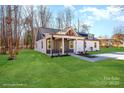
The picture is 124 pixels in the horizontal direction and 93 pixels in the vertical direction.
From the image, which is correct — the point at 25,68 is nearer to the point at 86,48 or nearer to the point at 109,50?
the point at 86,48

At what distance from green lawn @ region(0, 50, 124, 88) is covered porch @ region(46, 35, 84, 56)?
0.18 m

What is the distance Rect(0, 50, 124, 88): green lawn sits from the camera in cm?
454

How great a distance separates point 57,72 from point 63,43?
95cm

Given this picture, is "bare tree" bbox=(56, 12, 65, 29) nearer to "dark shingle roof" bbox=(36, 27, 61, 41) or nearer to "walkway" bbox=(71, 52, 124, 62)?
"dark shingle roof" bbox=(36, 27, 61, 41)

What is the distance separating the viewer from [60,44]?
17.5 ft

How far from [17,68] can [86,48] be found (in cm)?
173

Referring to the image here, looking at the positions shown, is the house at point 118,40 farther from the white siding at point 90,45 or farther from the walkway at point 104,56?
the white siding at point 90,45

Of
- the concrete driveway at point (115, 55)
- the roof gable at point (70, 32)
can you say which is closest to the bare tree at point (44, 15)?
the roof gable at point (70, 32)

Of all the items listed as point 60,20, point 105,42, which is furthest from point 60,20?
point 105,42

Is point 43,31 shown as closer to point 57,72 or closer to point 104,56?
point 57,72

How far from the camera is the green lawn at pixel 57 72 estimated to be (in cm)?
454

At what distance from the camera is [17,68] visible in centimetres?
488
